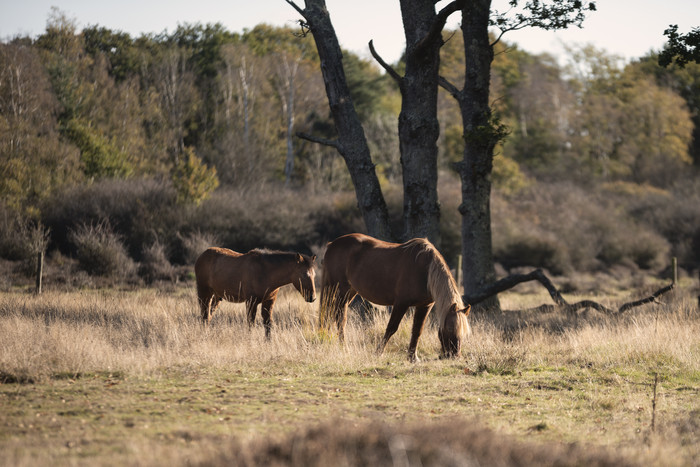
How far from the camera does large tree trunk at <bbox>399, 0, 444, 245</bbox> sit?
41.3 feet

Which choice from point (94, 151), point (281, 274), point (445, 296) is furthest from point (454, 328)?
point (94, 151)

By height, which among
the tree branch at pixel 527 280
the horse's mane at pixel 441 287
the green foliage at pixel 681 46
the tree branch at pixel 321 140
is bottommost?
the tree branch at pixel 527 280

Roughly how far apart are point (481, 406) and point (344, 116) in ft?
24.5

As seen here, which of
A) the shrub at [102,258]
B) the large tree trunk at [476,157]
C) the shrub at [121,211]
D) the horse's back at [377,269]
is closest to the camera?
the horse's back at [377,269]

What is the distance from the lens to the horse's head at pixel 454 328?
8219 mm

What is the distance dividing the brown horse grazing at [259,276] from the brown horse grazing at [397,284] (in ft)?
1.07

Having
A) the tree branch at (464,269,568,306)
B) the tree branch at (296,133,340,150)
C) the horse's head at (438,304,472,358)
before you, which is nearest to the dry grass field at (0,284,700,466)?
the horse's head at (438,304,472,358)

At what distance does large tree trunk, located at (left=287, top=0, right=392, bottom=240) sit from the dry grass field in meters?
2.45

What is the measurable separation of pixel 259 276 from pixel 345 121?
13.1ft

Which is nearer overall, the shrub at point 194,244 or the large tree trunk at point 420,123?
the large tree trunk at point 420,123

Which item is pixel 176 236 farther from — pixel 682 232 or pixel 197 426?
pixel 682 232

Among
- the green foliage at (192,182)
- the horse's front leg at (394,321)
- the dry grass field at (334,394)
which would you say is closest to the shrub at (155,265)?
the green foliage at (192,182)

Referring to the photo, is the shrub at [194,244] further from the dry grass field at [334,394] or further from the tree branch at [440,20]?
the tree branch at [440,20]

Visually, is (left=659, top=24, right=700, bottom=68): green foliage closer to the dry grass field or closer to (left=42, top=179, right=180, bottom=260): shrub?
the dry grass field
